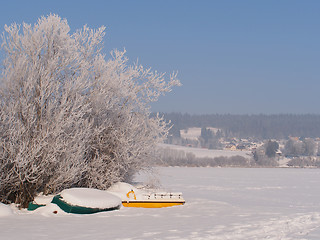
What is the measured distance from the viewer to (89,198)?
1494 centimetres

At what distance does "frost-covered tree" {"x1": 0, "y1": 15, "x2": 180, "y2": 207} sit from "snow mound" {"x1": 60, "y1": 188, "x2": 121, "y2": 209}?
1085 mm

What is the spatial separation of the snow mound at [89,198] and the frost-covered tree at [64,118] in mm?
1085

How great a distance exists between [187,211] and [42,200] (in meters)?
5.07

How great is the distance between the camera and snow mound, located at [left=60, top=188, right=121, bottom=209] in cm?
1470

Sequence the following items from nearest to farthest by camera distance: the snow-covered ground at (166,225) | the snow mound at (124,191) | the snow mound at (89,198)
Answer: the snow-covered ground at (166,225), the snow mound at (89,198), the snow mound at (124,191)

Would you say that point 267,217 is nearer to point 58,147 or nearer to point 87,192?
point 87,192

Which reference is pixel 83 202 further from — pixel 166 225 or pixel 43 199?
pixel 166 225

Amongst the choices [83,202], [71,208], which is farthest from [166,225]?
[71,208]

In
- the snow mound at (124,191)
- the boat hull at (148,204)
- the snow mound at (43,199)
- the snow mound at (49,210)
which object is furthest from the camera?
the snow mound at (124,191)

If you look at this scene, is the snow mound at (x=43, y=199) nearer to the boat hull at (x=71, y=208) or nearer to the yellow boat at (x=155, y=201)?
the boat hull at (x=71, y=208)

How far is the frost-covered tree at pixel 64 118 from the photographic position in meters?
15.6

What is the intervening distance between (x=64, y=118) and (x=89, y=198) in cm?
334

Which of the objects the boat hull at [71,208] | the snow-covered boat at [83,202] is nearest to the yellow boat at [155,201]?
the snow-covered boat at [83,202]

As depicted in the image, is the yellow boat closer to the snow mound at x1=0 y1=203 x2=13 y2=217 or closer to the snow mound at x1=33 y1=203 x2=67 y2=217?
the snow mound at x1=33 y1=203 x2=67 y2=217
